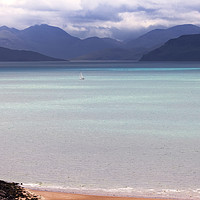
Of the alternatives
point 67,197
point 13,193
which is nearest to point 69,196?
point 67,197

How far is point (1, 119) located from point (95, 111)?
9.70m

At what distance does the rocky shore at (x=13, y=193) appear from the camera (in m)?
12.3

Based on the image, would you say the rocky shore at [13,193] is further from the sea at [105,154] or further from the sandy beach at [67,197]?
the sea at [105,154]

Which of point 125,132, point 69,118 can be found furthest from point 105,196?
point 69,118

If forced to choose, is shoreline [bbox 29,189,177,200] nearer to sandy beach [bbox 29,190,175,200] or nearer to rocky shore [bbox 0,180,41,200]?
sandy beach [bbox 29,190,175,200]

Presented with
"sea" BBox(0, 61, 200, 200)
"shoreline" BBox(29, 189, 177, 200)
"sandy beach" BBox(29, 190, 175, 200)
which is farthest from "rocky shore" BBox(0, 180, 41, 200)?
"sea" BBox(0, 61, 200, 200)

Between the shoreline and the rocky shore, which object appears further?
the shoreline

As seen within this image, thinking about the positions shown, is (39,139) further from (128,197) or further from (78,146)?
(128,197)

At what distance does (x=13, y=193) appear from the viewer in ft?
41.6

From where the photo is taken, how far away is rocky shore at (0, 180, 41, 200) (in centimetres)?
1232

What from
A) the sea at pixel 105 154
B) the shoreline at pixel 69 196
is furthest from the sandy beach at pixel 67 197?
Answer: the sea at pixel 105 154

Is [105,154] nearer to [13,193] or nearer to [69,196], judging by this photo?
[69,196]

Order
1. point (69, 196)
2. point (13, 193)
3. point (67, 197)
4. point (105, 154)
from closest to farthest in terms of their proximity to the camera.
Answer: point (13, 193)
point (67, 197)
point (69, 196)
point (105, 154)

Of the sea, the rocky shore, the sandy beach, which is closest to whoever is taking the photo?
the rocky shore
